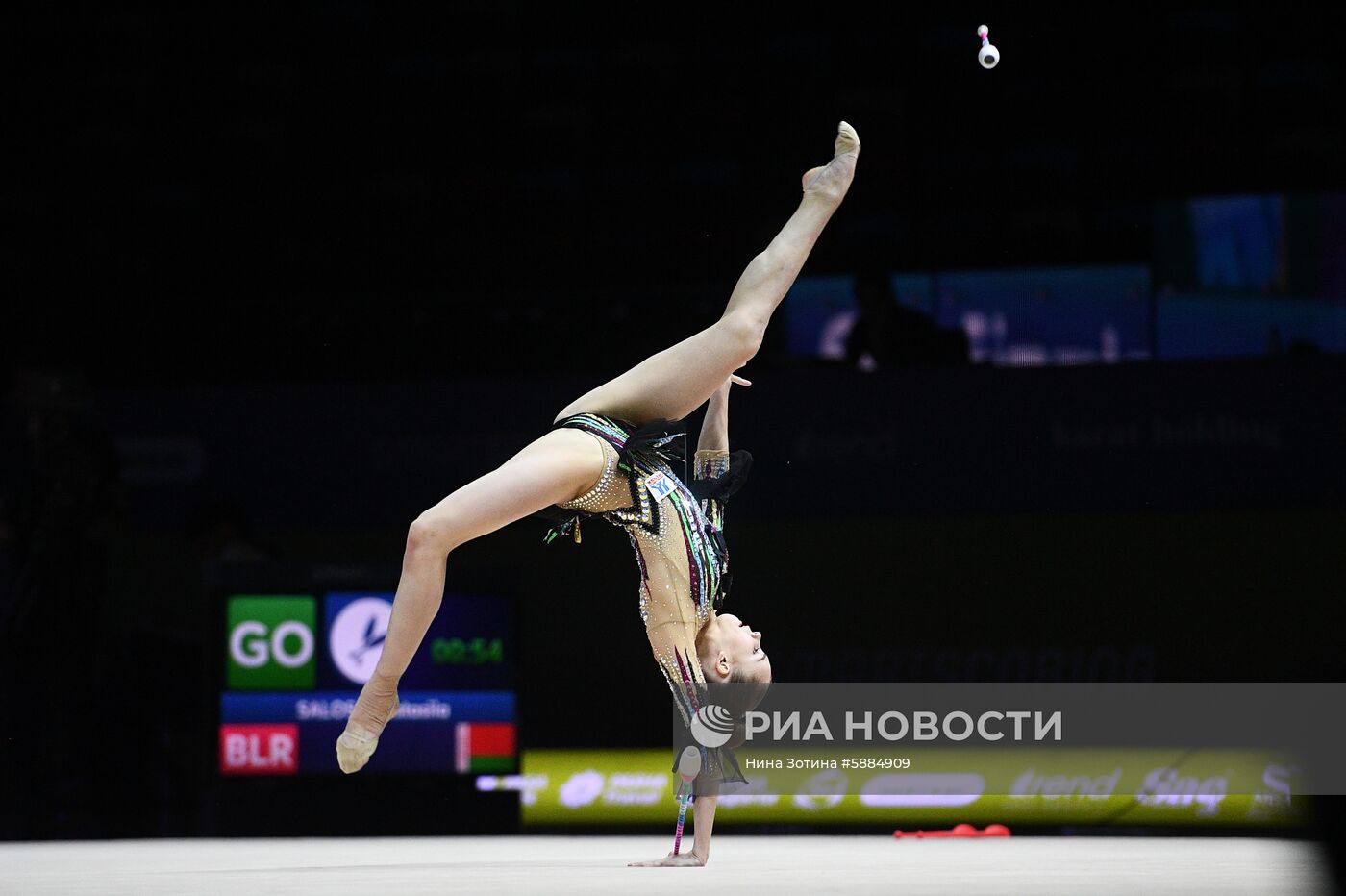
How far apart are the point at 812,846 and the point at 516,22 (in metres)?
6.19

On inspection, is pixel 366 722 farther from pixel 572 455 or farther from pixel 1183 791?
pixel 1183 791

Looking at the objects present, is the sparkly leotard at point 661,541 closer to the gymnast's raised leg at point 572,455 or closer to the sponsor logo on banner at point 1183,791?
the gymnast's raised leg at point 572,455

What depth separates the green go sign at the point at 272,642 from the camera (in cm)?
654

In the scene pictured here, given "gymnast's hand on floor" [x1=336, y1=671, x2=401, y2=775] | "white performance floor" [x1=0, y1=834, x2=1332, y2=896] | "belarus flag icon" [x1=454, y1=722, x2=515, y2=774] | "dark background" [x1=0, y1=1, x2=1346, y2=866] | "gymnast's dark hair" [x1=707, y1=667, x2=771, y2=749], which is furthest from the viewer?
"dark background" [x1=0, y1=1, x2=1346, y2=866]

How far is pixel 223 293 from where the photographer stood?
885cm

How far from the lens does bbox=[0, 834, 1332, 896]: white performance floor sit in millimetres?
3553

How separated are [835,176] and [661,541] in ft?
3.28

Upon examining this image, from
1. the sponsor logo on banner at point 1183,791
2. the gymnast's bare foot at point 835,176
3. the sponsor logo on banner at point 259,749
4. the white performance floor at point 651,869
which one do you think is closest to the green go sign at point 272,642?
the sponsor logo on banner at point 259,749

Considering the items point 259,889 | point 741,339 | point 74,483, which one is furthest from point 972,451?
point 259,889

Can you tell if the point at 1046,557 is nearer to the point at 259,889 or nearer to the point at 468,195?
the point at 468,195

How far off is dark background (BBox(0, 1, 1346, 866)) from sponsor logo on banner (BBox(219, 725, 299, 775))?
0.19 m

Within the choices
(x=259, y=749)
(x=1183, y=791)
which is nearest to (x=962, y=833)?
(x=1183, y=791)

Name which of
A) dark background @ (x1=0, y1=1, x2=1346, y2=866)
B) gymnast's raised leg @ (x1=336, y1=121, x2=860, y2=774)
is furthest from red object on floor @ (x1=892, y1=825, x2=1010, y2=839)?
gymnast's raised leg @ (x1=336, y1=121, x2=860, y2=774)

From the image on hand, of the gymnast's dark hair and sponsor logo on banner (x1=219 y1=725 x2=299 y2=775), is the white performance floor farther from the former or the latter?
sponsor logo on banner (x1=219 y1=725 x2=299 y2=775)
